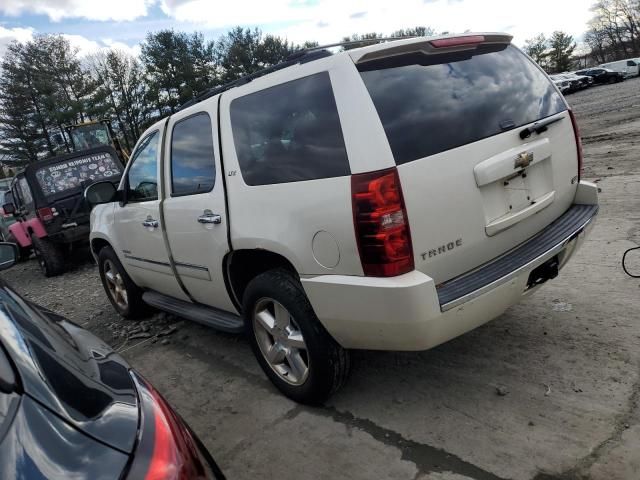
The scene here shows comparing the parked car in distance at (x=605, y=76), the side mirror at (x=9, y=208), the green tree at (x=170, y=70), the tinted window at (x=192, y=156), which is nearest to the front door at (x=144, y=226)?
the tinted window at (x=192, y=156)

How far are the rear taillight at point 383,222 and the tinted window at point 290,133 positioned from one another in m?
0.16

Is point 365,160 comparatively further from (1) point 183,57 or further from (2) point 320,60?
(1) point 183,57

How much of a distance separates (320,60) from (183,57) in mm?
45238

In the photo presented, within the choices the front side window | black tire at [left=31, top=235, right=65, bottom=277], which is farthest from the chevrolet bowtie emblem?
the front side window

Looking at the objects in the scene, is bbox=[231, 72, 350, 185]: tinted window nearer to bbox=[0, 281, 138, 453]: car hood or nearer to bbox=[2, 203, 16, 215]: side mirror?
bbox=[0, 281, 138, 453]: car hood

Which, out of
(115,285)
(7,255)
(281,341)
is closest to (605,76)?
(115,285)

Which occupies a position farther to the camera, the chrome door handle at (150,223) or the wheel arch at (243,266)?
the chrome door handle at (150,223)

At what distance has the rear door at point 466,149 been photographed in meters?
2.36

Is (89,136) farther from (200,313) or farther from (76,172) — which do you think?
(200,313)

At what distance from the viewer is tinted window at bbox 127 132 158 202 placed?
13.1 ft

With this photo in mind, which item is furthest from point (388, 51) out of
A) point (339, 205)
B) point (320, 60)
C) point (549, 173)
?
point (549, 173)

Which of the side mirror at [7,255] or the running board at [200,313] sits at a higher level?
the side mirror at [7,255]

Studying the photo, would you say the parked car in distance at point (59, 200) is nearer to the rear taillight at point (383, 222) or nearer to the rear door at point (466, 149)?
the rear door at point (466, 149)

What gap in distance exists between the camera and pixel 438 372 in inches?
123
